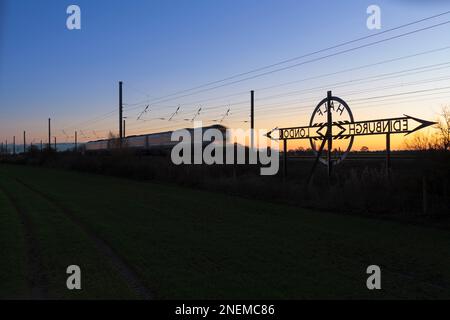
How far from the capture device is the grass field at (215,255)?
6961 millimetres

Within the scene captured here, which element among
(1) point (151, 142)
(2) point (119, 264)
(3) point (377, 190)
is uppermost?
(1) point (151, 142)

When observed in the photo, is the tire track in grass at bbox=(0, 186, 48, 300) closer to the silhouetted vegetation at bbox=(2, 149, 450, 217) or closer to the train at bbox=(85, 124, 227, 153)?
the silhouetted vegetation at bbox=(2, 149, 450, 217)

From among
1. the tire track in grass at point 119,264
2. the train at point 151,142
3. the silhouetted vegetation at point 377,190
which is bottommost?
the tire track in grass at point 119,264

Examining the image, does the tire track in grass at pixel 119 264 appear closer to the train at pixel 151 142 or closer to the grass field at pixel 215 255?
the grass field at pixel 215 255

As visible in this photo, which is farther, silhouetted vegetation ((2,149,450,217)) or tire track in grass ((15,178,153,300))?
silhouetted vegetation ((2,149,450,217))

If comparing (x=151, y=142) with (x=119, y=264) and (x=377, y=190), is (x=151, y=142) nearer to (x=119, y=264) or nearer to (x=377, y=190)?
(x=377, y=190)

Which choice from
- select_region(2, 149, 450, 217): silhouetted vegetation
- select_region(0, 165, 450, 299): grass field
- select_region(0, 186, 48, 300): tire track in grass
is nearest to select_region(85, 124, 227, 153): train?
select_region(2, 149, 450, 217): silhouetted vegetation

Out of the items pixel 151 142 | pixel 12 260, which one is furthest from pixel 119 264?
pixel 151 142

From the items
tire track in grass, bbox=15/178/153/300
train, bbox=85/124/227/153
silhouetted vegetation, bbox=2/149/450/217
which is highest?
train, bbox=85/124/227/153

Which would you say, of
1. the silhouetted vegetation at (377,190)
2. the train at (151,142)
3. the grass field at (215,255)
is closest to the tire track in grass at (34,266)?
the grass field at (215,255)

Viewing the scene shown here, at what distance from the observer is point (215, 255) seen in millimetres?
9352

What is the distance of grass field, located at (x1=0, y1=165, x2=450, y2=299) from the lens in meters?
6.96
